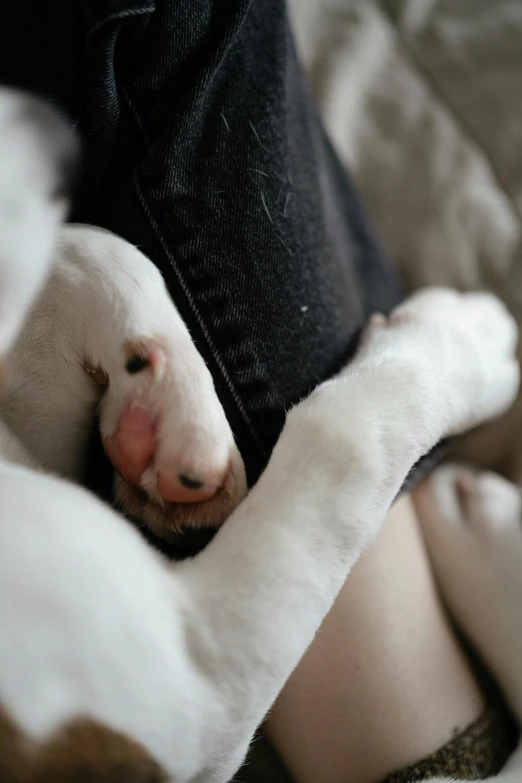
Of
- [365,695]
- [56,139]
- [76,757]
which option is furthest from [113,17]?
[365,695]

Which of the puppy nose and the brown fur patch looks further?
the puppy nose

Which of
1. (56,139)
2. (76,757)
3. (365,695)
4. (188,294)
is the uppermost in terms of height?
(56,139)

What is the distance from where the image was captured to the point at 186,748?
461 mm

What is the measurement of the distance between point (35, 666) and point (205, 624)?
0.11 metres

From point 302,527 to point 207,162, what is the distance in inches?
13.0

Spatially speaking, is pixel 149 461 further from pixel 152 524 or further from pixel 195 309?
pixel 195 309

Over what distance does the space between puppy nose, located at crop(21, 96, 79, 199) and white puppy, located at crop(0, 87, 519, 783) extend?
0.02 metres

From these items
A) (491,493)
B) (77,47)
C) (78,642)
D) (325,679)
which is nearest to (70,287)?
(77,47)

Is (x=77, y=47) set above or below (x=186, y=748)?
above

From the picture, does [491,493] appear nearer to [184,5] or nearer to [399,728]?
[399,728]

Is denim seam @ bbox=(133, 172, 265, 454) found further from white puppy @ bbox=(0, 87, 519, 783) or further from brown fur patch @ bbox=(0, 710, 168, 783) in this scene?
brown fur patch @ bbox=(0, 710, 168, 783)

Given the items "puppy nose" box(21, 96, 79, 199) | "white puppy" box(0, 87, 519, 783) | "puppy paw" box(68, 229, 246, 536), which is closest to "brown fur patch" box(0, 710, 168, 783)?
"white puppy" box(0, 87, 519, 783)

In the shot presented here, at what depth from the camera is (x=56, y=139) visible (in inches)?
21.6

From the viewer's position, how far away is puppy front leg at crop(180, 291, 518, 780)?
485 millimetres
